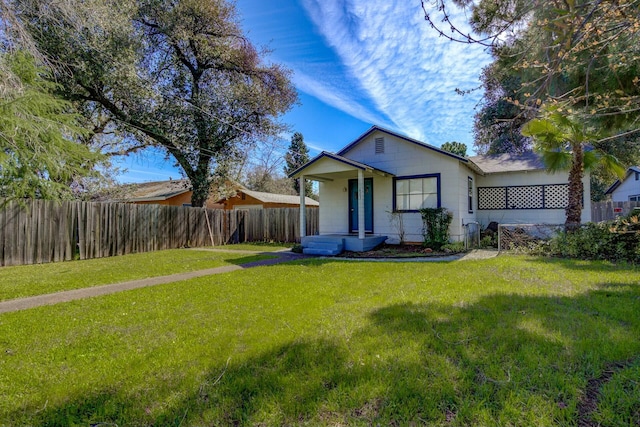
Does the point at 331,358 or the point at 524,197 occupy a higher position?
the point at 524,197

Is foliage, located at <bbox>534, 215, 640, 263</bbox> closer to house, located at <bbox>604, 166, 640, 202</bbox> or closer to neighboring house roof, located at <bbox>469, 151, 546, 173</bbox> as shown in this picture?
neighboring house roof, located at <bbox>469, 151, 546, 173</bbox>

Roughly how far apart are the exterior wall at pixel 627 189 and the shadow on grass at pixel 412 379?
24814mm

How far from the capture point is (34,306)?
15.8ft

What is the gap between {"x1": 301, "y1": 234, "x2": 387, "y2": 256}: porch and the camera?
11086mm

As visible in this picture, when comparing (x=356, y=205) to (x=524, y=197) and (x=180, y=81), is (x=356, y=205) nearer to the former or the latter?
(x=524, y=197)

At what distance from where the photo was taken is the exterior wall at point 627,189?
2112cm

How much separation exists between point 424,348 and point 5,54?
8292mm

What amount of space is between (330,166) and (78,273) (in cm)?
788

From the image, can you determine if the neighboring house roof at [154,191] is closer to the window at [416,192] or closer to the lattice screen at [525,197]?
the window at [416,192]

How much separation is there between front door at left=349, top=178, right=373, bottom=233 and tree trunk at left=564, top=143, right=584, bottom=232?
20.2 feet

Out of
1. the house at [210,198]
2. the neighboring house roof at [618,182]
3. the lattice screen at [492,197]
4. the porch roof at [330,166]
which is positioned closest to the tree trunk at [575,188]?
the lattice screen at [492,197]

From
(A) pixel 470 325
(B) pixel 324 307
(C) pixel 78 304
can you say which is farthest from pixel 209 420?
(C) pixel 78 304

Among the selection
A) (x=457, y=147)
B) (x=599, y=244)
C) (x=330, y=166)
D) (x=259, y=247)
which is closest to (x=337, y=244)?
(x=330, y=166)

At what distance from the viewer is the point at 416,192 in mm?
11742
